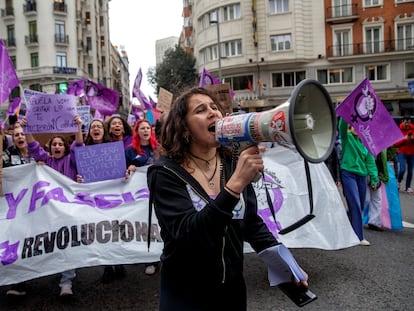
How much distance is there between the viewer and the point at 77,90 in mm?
12055

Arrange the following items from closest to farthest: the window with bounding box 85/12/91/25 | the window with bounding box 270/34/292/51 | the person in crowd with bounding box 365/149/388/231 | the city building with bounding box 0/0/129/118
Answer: the person in crowd with bounding box 365/149/388/231, the window with bounding box 270/34/292/51, the city building with bounding box 0/0/129/118, the window with bounding box 85/12/91/25

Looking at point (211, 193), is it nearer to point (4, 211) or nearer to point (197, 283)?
point (197, 283)

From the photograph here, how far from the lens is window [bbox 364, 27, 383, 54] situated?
32.5m

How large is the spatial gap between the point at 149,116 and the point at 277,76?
2430 cm

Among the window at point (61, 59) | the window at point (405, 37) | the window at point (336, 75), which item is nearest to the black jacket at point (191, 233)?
the window at point (336, 75)

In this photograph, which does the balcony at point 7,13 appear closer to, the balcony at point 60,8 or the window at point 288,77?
the balcony at point 60,8

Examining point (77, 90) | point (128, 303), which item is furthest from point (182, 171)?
point (77, 90)

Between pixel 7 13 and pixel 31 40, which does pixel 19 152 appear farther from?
pixel 7 13

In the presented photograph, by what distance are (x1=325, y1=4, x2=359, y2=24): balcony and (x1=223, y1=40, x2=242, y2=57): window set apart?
7.10m

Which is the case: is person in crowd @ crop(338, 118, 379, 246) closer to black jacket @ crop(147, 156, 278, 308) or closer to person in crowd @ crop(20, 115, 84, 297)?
person in crowd @ crop(20, 115, 84, 297)

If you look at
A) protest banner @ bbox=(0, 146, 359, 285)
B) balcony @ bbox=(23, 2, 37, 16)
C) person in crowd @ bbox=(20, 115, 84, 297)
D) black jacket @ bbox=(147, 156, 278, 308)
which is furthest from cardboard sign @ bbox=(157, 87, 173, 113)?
balcony @ bbox=(23, 2, 37, 16)

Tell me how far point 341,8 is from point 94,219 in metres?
33.1

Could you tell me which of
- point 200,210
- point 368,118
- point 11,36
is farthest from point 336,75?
point 11,36

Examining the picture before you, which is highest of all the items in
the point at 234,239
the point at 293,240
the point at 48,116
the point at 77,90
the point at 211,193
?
the point at 77,90
